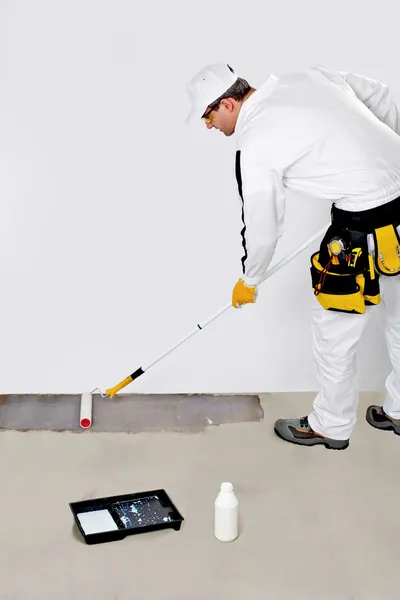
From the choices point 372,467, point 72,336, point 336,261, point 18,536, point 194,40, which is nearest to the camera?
point 18,536

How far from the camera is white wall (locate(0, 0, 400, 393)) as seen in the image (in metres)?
2.77

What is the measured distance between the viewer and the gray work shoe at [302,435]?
274 centimetres

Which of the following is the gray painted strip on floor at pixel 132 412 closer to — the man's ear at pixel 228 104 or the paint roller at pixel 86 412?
the paint roller at pixel 86 412

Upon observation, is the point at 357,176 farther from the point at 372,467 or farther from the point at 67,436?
the point at 67,436

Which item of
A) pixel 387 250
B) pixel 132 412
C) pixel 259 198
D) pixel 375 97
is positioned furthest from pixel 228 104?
pixel 132 412

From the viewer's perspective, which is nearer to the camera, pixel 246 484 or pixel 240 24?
pixel 246 484

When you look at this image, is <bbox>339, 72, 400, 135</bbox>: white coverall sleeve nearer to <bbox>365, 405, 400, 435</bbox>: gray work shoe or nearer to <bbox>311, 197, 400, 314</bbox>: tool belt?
<bbox>311, 197, 400, 314</bbox>: tool belt

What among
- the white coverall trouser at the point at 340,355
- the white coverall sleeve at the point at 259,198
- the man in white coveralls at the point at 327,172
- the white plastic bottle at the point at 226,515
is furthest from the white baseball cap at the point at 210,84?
the white plastic bottle at the point at 226,515

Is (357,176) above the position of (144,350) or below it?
above

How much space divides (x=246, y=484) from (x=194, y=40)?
1617mm

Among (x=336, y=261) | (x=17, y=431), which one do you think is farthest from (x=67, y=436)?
(x=336, y=261)

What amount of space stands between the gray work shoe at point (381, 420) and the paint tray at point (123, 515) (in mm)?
957

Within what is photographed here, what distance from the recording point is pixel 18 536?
2236 mm

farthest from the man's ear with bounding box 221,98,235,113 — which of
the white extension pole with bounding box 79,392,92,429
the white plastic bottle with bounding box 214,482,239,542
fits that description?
the white extension pole with bounding box 79,392,92,429
